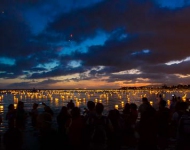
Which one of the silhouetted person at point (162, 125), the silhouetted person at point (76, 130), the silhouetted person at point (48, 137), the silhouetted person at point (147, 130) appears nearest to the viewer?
the silhouetted person at point (48, 137)

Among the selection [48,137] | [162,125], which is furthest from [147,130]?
[162,125]

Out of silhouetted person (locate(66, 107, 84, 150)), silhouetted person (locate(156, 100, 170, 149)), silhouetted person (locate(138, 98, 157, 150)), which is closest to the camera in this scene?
silhouetted person (locate(138, 98, 157, 150))

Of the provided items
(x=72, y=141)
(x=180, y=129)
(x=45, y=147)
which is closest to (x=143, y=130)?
(x=180, y=129)

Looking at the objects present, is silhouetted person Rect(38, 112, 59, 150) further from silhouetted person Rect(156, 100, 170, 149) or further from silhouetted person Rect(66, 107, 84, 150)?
silhouetted person Rect(156, 100, 170, 149)

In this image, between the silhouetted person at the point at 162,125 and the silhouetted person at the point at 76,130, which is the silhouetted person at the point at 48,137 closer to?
the silhouetted person at the point at 76,130

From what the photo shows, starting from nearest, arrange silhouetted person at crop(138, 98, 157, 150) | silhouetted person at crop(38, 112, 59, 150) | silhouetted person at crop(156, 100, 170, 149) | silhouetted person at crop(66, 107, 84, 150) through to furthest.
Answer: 1. silhouetted person at crop(38, 112, 59, 150)
2. silhouetted person at crop(138, 98, 157, 150)
3. silhouetted person at crop(66, 107, 84, 150)
4. silhouetted person at crop(156, 100, 170, 149)

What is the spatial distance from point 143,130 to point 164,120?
3271 mm

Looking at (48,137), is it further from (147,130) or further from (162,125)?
(162,125)

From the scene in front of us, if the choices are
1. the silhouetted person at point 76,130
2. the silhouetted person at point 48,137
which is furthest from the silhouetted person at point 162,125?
the silhouetted person at point 48,137

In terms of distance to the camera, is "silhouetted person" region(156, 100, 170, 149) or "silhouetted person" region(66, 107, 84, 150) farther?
"silhouetted person" region(156, 100, 170, 149)

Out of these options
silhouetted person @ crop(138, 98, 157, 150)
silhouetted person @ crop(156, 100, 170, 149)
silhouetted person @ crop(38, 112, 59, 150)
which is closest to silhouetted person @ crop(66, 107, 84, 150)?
silhouetted person @ crop(138, 98, 157, 150)

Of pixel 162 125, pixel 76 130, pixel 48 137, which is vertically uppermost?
pixel 48 137

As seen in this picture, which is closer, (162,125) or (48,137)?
(48,137)

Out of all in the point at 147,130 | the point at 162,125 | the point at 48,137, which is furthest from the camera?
the point at 162,125
